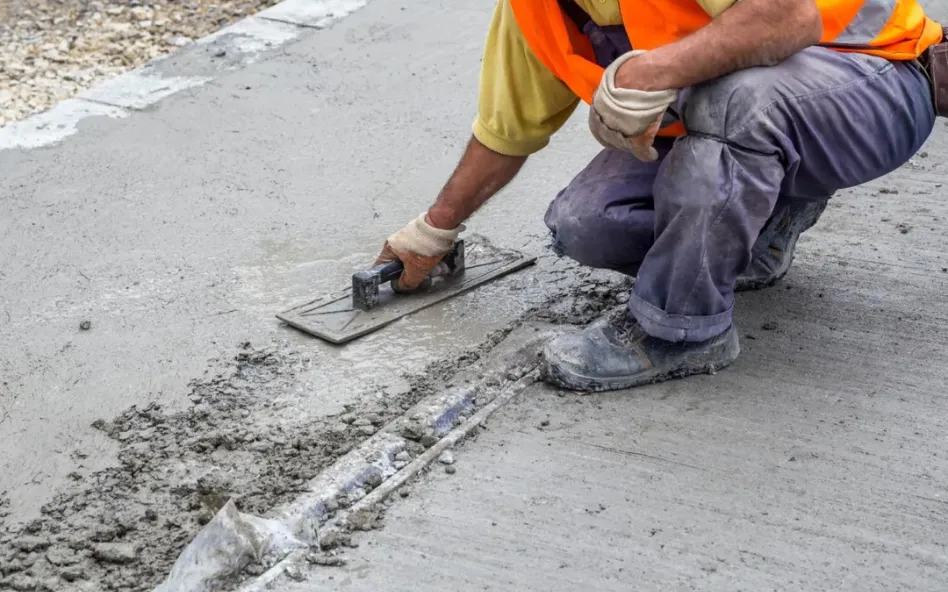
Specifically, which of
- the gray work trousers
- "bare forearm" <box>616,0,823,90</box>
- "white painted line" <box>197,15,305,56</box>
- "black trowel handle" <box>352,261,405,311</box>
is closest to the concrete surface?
"black trowel handle" <box>352,261,405,311</box>

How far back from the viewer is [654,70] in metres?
2.19

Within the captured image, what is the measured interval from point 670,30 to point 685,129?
204 mm

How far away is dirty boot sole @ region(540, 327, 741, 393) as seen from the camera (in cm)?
240

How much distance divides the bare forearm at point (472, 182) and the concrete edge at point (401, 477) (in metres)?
0.45

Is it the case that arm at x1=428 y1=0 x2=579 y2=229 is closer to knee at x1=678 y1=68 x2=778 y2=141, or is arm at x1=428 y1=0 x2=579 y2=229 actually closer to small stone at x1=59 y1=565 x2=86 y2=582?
knee at x1=678 y1=68 x2=778 y2=141

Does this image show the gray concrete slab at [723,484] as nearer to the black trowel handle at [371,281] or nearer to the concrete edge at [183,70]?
the black trowel handle at [371,281]

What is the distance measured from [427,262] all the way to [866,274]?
1150 mm

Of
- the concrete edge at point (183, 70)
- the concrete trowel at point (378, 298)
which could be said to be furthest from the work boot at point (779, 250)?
the concrete edge at point (183, 70)

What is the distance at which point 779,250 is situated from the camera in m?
2.77

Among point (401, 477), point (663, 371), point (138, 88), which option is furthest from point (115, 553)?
point (138, 88)

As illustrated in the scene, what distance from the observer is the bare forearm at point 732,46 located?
214 cm

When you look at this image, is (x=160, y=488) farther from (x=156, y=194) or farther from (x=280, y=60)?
(x=280, y=60)

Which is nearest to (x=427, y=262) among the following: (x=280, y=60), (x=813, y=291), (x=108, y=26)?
(x=813, y=291)

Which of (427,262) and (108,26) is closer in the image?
(427,262)
